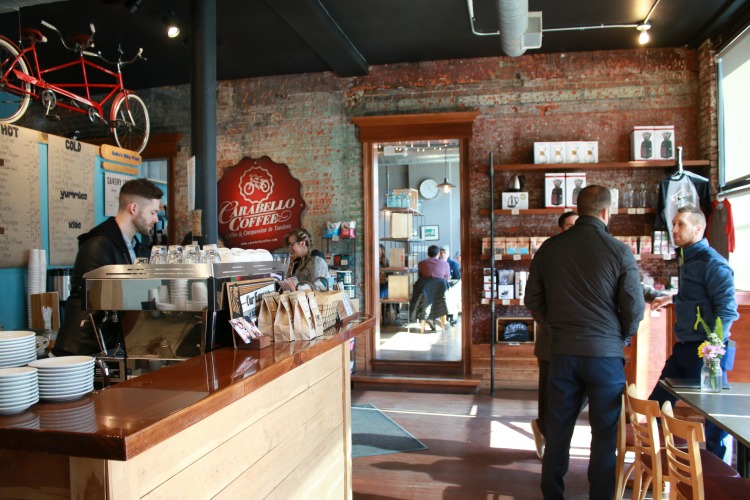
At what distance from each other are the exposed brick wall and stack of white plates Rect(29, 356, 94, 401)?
17.0 feet

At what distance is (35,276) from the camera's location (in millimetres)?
5160

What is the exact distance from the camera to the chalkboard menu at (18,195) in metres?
5.15

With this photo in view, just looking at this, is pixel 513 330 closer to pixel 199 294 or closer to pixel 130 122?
pixel 199 294

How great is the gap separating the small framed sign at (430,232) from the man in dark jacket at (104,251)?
12.1m

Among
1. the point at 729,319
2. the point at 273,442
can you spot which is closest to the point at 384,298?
the point at 729,319

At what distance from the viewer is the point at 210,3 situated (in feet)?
14.3

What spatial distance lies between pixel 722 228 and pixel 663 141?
Answer: 43.2 inches

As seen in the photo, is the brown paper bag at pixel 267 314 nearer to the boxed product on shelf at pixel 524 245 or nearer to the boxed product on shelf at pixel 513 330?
the boxed product on shelf at pixel 524 245

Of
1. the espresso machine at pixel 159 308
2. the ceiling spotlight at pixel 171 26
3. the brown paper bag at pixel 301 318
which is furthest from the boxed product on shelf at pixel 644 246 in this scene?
the ceiling spotlight at pixel 171 26

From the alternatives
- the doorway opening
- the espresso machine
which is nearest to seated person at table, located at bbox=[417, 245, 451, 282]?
the doorway opening

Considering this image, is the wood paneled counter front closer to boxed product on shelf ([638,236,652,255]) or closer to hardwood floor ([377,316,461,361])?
boxed product on shelf ([638,236,652,255])

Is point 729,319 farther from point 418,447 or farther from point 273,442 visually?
point 273,442

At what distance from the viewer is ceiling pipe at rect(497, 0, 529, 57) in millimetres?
4094

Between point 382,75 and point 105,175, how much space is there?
3.30 m
